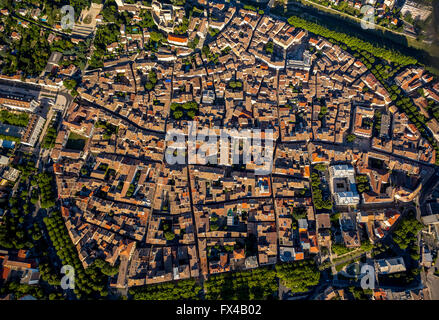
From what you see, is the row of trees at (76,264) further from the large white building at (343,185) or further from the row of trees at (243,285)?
the large white building at (343,185)

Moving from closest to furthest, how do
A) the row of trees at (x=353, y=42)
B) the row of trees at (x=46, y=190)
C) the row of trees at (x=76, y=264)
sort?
1. the row of trees at (x=76, y=264)
2. the row of trees at (x=46, y=190)
3. the row of trees at (x=353, y=42)

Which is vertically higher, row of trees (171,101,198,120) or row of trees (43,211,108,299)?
row of trees (171,101,198,120)

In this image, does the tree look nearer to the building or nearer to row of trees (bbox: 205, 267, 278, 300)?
the building

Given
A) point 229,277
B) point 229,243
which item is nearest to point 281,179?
point 229,243

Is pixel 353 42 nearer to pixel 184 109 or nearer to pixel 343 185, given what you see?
pixel 343 185

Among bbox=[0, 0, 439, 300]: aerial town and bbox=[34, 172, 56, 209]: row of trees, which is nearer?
bbox=[0, 0, 439, 300]: aerial town

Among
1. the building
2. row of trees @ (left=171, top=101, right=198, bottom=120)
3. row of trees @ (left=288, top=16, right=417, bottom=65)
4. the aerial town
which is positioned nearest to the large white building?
the aerial town

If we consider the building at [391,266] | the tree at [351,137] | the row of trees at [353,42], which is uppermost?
the row of trees at [353,42]

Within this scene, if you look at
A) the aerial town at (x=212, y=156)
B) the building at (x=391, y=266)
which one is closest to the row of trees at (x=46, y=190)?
the aerial town at (x=212, y=156)

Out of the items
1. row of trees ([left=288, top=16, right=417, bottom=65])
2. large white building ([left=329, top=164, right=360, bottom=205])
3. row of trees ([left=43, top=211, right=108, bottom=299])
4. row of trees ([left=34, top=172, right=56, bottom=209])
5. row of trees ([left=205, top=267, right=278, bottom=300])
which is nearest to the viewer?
row of trees ([left=43, top=211, right=108, bottom=299])
